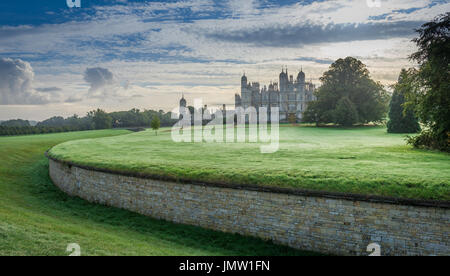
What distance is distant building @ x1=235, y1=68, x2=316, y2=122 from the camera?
92.8 meters

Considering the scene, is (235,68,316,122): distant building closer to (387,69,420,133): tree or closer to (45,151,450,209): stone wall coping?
(387,69,420,133): tree

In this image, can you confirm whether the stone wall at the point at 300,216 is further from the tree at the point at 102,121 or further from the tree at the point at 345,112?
the tree at the point at 102,121

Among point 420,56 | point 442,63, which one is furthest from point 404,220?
point 420,56

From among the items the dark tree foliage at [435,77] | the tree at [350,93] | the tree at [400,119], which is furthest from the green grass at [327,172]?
the tree at [350,93]

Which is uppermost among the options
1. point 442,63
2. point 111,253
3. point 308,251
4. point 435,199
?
point 442,63

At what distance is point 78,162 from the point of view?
47.8 ft

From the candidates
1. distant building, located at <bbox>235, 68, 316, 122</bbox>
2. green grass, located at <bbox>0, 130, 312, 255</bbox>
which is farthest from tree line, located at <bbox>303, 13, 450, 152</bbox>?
distant building, located at <bbox>235, 68, 316, 122</bbox>

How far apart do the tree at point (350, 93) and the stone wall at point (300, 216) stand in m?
39.5

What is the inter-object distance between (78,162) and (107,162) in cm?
187

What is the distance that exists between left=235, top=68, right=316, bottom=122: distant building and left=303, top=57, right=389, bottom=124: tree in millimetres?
39933

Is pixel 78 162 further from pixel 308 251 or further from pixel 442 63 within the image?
pixel 442 63

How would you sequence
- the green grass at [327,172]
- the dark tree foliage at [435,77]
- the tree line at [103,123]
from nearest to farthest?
the green grass at [327,172] < the dark tree foliage at [435,77] < the tree line at [103,123]

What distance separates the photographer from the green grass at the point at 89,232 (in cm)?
678

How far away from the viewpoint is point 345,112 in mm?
44875
